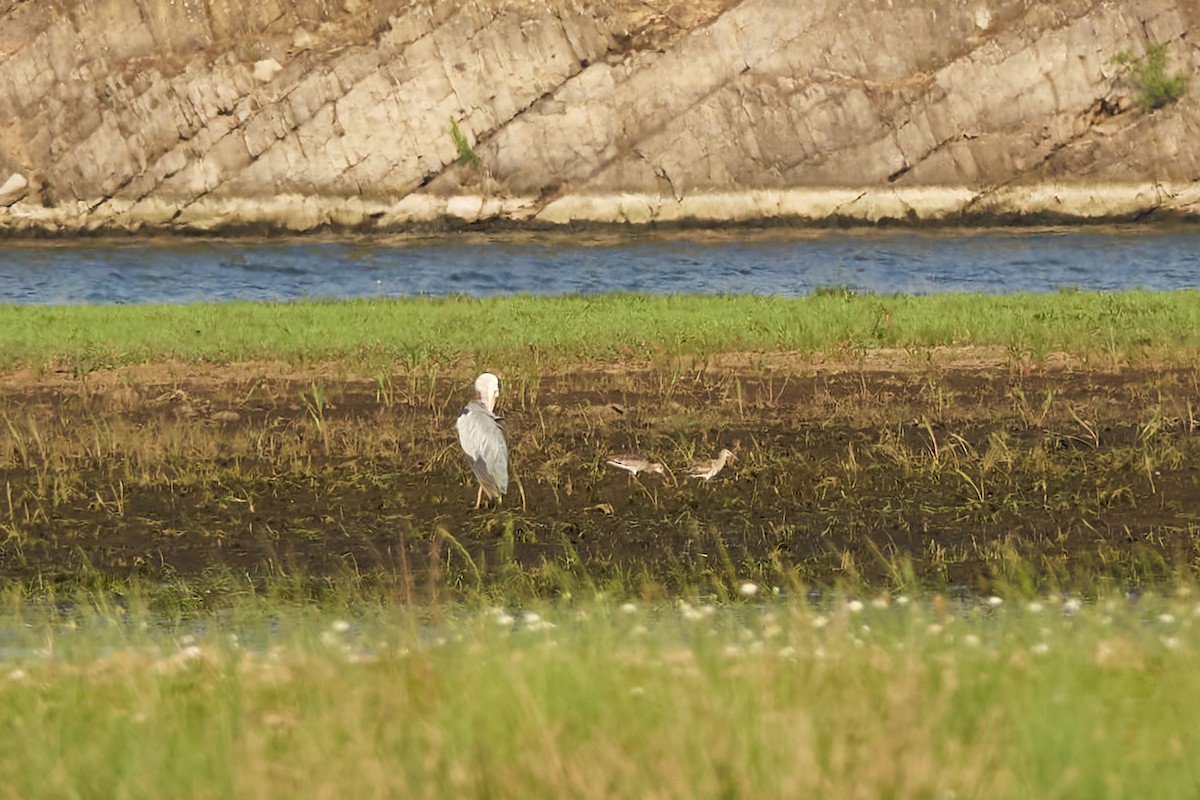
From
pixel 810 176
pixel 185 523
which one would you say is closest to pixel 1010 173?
pixel 810 176

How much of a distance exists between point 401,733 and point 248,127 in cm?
5764

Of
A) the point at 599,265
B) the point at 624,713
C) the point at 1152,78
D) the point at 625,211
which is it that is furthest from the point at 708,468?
the point at 1152,78

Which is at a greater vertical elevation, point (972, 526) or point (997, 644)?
point (997, 644)

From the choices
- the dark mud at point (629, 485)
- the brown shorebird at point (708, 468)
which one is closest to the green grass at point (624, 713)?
the dark mud at point (629, 485)

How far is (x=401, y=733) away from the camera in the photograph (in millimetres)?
5742

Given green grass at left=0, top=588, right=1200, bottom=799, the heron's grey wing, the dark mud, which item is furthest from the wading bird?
green grass at left=0, top=588, right=1200, bottom=799

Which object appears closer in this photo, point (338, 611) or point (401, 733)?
point (401, 733)

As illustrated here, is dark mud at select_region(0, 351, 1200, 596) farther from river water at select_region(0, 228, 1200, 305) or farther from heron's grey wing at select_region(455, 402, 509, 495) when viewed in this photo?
river water at select_region(0, 228, 1200, 305)

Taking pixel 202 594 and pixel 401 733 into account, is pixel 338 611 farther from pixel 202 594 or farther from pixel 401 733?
pixel 401 733

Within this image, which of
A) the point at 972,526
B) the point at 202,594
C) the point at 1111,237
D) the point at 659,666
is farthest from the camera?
the point at 1111,237

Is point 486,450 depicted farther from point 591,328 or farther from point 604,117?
point 604,117

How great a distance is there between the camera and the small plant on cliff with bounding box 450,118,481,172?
60.7m

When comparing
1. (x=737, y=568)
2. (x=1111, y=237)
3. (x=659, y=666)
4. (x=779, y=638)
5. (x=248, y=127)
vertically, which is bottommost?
(x=1111, y=237)

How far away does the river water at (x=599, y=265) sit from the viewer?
122 ft
